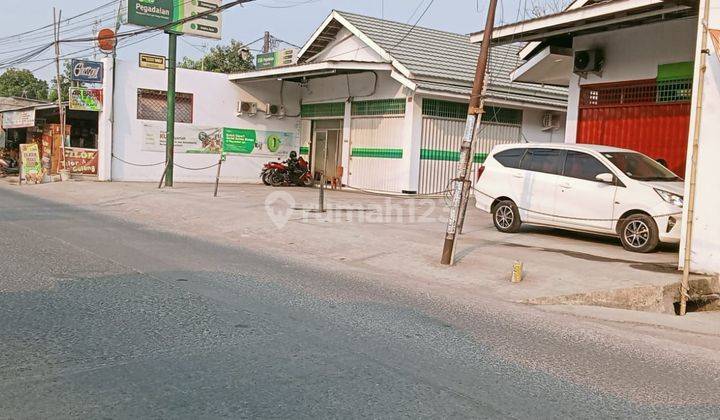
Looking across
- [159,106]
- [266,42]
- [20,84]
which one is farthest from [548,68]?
[20,84]

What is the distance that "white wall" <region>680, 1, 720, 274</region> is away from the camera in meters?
8.98

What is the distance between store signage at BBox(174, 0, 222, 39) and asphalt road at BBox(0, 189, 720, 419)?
1588 cm

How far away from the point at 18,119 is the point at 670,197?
95.1ft

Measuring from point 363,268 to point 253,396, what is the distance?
5781 mm

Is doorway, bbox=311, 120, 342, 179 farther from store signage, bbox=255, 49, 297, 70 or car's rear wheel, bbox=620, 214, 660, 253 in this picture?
car's rear wheel, bbox=620, 214, 660, 253

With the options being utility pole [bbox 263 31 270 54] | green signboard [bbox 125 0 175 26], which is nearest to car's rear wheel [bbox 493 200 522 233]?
green signboard [bbox 125 0 175 26]

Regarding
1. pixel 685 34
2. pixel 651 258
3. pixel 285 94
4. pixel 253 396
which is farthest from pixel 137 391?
pixel 285 94

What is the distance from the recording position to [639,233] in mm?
10812

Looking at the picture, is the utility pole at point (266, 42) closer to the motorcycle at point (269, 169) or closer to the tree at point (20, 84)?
A: the motorcycle at point (269, 169)

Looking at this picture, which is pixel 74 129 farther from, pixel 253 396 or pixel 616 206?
pixel 253 396

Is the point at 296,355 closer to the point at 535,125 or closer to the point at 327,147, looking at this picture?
the point at 535,125

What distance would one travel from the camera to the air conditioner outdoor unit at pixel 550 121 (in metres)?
23.8

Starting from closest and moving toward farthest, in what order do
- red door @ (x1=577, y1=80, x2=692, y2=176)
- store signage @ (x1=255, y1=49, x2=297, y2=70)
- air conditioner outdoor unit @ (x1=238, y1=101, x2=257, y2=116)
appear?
red door @ (x1=577, y1=80, x2=692, y2=176)
air conditioner outdoor unit @ (x1=238, y1=101, x2=257, y2=116)
store signage @ (x1=255, y1=49, x2=297, y2=70)

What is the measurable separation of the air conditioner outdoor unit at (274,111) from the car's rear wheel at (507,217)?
15.6 meters
